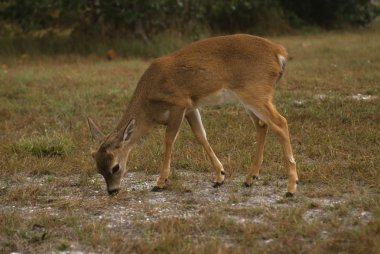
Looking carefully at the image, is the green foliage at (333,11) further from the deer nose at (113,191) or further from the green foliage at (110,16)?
the deer nose at (113,191)

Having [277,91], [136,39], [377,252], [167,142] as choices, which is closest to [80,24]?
[136,39]

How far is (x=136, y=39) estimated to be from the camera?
1731cm

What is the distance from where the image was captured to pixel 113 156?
22.4 feet

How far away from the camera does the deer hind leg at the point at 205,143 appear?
277 inches

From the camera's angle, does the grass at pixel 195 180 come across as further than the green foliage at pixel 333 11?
No

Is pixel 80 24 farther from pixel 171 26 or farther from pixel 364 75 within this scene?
pixel 364 75

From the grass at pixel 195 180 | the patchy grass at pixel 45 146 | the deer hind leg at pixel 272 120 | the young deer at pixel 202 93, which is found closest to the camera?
the grass at pixel 195 180

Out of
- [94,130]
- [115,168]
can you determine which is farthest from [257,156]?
[94,130]

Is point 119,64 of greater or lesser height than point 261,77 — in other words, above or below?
below

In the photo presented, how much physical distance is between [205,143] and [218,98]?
23.3 inches

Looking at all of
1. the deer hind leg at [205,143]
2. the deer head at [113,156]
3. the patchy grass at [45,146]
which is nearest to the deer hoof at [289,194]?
the deer hind leg at [205,143]

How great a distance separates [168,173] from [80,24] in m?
11.3

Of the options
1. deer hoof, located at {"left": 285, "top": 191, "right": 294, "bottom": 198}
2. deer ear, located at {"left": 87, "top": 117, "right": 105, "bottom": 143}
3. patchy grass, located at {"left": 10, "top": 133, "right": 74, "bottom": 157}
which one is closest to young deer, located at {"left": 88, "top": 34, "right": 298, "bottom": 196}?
deer ear, located at {"left": 87, "top": 117, "right": 105, "bottom": 143}

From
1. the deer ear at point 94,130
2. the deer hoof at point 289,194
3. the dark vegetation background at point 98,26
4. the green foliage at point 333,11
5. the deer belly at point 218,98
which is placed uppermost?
the deer belly at point 218,98
